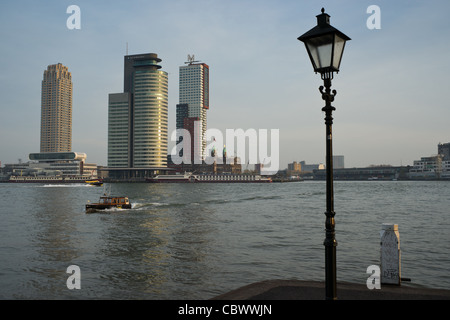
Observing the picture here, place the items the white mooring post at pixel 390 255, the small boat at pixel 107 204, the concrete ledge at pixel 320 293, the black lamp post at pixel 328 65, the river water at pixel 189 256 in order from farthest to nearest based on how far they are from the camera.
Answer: the small boat at pixel 107 204 < the river water at pixel 189 256 < the white mooring post at pixel 390 255 < the concrete ledge at pixel 320 293 < the black lamp post at pixel 328 65

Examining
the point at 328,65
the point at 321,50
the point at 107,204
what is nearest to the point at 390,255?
the point at 328,65

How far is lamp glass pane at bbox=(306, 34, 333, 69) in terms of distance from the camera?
27.5 ft

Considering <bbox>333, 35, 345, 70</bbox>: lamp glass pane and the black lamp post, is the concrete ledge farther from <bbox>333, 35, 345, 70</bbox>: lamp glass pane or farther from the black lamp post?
<bbox>333, 35, 345, 70</bbox>: lamp glass pane

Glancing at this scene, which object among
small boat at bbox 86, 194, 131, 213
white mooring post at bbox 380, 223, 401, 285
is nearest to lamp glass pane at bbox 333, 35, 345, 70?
white mooring post at bbox 380, 223, 401, 285

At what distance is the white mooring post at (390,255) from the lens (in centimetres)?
1177

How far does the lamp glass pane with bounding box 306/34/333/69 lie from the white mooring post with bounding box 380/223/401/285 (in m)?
6.25

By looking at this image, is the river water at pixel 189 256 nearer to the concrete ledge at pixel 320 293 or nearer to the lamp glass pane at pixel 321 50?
the concrete ledge at pixel 320 293

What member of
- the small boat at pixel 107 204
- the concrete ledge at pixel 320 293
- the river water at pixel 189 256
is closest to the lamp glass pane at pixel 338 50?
the concrete ledge at pixel 320 293

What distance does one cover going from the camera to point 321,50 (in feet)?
28.0

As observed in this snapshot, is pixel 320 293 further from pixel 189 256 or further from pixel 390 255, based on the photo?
pixel 189 256

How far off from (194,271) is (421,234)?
23.4 meters

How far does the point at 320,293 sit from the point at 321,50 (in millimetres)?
6895
